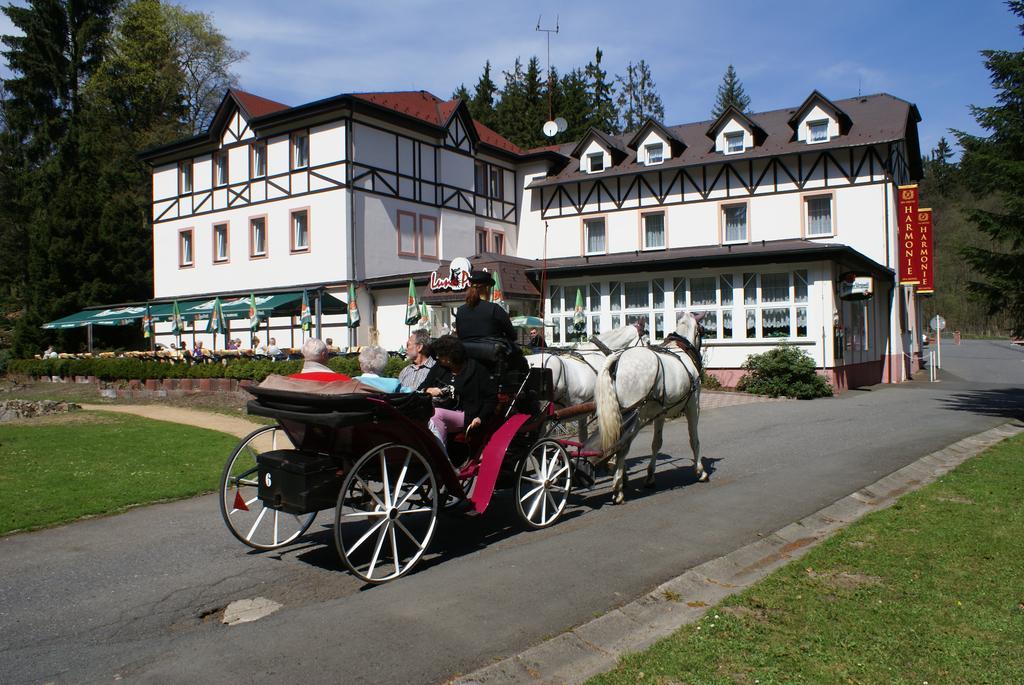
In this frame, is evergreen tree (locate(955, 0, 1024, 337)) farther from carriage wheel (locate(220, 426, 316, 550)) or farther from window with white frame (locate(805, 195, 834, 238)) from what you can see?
carriage wheel (locate(220, 426, 316, 550))

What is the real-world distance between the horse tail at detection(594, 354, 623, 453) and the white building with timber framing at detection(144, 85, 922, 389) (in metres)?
17.9

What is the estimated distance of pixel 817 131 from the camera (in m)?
30.5

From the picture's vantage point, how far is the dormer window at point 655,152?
111ft

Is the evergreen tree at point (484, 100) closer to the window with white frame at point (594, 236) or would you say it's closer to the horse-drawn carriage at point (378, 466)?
the window with white frame at point (594, 236)

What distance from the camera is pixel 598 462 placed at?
8188 millimetres

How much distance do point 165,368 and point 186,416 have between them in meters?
6.95

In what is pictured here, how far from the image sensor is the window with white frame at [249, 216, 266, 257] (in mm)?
31938

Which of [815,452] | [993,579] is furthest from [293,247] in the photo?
[993,579]

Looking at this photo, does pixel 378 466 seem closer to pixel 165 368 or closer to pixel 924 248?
pixel 165 368

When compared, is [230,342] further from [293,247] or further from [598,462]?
[598,462]

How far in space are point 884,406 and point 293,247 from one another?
21776 mm

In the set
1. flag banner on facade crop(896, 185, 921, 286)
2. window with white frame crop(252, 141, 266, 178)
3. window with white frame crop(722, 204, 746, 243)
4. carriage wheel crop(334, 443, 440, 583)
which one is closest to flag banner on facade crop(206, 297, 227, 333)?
window with white frame crop(252, 141, 266, 178)

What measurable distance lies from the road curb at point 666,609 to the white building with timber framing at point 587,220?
701 inches

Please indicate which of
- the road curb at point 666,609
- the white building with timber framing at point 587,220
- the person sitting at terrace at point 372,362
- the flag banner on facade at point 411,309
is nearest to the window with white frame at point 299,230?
the white building with timber framing at point 587,220
